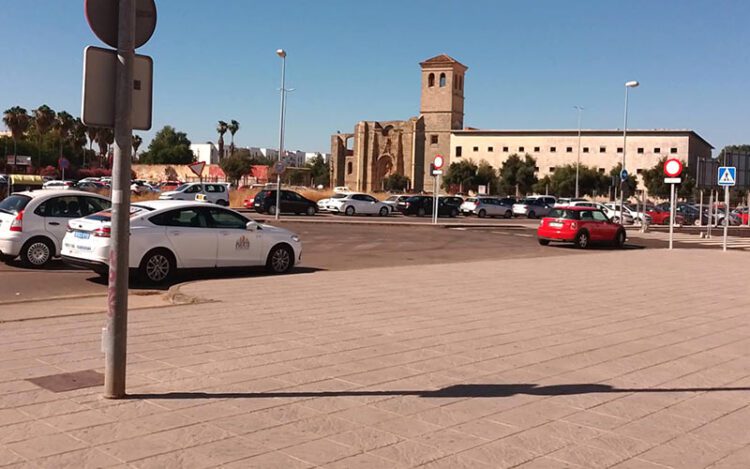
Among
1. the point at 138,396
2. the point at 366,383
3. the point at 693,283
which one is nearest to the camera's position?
the point at 138,396

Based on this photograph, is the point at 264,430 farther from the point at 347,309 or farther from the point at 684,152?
the point at 684,152

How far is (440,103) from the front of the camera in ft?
415

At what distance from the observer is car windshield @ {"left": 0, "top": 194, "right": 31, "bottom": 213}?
15.1 metres

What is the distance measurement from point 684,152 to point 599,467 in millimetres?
115200

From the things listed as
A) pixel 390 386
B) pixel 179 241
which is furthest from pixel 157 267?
pixel 390 386

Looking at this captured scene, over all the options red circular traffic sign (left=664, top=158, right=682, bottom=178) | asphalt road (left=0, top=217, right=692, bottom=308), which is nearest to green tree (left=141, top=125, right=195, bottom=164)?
asphalt road (left=0, top=217, right=692, bottom=308)

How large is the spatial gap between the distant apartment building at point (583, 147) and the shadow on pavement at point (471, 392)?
103 meters

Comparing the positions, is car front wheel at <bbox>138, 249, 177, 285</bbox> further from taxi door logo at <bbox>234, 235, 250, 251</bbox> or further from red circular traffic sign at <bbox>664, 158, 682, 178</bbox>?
red circular traffic sign at <bbox>664, 158, 682, 178</bbox>

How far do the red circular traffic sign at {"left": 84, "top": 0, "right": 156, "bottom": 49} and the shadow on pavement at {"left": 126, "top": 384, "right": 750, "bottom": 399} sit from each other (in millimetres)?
2765

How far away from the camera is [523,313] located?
36.4ft

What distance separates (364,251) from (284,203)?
25.6 metres

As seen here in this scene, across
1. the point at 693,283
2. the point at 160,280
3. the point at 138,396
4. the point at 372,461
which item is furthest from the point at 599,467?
the point at 693,283

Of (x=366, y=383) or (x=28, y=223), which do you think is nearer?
(x=366, y=383)

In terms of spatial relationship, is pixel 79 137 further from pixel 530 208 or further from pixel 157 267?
pixel 157 267
